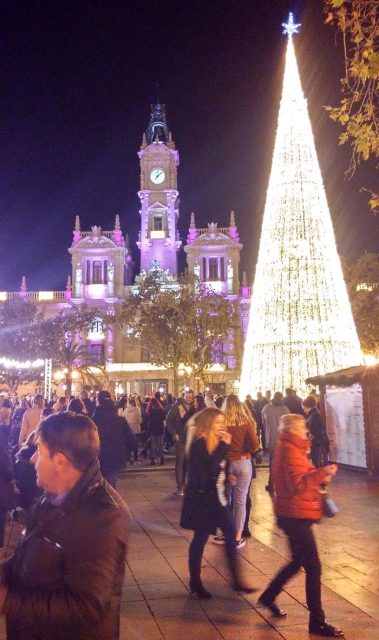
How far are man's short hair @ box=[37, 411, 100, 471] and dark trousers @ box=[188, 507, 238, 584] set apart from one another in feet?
11.2

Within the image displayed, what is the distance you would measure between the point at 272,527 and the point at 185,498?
9.79 ft

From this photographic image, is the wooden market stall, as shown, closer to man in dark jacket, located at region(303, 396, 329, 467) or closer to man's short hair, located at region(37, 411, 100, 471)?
man in dark jacket, located at region(303, 396, 329, 467)

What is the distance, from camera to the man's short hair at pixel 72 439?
2023 mm

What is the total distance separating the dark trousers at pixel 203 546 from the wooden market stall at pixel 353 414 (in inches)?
289

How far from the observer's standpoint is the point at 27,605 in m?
1.78

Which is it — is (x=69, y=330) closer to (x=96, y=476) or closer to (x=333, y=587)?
(x=333, y=587)

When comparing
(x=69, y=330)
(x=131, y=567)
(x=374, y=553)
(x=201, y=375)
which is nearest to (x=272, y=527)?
(x=374, y=553)

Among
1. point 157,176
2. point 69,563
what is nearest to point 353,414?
point 69,563

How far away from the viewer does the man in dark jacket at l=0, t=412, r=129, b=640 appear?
1.77 metres

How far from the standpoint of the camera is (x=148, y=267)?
169 feet

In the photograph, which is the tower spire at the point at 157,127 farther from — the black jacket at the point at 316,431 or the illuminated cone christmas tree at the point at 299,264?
the black jacket at the point at 316,431

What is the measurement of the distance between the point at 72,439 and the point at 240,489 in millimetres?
4933

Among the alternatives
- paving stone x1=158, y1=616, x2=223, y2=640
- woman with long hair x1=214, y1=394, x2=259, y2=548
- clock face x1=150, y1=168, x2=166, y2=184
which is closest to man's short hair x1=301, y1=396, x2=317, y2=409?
woman with long hair x1=214, y1=394, x2=259, y2=548

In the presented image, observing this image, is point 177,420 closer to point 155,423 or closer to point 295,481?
point 155,423
